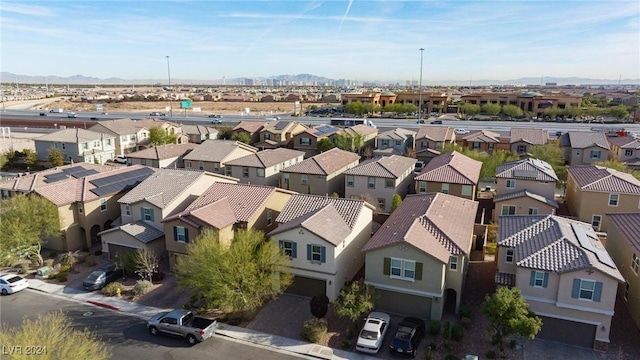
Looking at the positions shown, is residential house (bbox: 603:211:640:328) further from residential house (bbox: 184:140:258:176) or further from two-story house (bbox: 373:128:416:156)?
residential house (bbox: 184:140:258:176)

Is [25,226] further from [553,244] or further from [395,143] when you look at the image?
[395,143]

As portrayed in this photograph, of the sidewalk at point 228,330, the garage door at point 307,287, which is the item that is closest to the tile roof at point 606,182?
the garage door at point 307,287

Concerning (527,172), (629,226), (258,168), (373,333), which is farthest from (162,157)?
(629,226)

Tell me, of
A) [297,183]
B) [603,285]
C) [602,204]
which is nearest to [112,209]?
[297,183]

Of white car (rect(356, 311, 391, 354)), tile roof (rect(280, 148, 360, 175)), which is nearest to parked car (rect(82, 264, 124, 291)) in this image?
white car (rect(356, 311, 391, 354))

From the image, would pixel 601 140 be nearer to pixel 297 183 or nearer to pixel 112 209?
pixel 297 183

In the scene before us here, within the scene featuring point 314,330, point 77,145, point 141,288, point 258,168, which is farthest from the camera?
point 77,145
